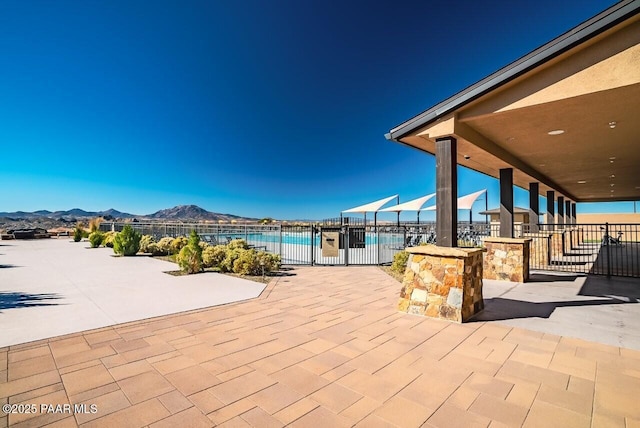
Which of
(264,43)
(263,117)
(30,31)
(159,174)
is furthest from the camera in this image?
(159,174)

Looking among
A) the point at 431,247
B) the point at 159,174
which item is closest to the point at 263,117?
the point at 431,247

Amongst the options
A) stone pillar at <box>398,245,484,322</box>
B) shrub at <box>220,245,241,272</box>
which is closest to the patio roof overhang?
stone pillar at <box>398,245,484,322</box>

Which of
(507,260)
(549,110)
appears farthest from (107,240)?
(549,110)

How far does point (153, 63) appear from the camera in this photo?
12969 mm

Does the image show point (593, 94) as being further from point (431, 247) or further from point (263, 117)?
point (263, 117)

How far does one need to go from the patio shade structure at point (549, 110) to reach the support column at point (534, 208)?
2.89 meters

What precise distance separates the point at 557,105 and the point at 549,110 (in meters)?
0.19

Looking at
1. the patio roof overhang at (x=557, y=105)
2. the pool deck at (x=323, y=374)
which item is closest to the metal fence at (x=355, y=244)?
the patio roof overhang at (x=557, y=105)

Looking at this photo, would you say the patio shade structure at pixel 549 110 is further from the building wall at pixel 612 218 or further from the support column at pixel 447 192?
the building wall at pixel 612 218

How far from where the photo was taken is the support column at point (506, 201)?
7.00 meters

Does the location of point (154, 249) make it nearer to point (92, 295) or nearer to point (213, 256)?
point (213, 256)

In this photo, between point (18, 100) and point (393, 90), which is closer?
point (393, 90)

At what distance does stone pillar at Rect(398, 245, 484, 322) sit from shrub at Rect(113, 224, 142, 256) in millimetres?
10425

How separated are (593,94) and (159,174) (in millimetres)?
38737
